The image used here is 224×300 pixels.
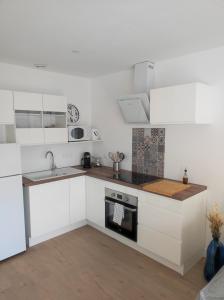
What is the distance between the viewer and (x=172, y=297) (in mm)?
1993

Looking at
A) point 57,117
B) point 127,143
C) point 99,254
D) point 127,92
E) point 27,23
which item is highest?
point 27,23

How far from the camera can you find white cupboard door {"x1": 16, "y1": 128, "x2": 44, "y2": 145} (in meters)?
2.78

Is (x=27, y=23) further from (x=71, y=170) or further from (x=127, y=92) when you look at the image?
(x=71, y=170)

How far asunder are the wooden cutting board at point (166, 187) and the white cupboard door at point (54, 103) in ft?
5.40

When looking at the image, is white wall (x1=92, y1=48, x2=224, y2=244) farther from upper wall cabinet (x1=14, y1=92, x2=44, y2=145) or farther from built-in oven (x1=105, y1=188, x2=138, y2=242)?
upper wall cabinet (x1=14, y1=92, x2=44, y2=145)

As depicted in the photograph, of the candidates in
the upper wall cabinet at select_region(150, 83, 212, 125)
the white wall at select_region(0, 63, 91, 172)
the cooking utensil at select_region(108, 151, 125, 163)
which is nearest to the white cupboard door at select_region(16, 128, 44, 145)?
the white wall at select_region(0, 63, 91, 172)

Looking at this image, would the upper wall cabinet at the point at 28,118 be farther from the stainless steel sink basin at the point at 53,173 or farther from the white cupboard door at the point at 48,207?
the white cupboard door at the point at 48,207

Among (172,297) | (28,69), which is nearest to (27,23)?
(28,69)

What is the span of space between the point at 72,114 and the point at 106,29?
1.95 m

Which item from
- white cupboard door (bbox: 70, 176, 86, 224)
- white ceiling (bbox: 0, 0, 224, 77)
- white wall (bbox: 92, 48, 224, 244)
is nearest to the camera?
white ceiling (bbox: 0, 0, 224, 77)

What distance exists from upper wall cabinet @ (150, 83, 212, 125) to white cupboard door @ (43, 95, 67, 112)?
1.35 m

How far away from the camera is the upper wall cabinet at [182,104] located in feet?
7.23

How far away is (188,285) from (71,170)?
2145 millimetres

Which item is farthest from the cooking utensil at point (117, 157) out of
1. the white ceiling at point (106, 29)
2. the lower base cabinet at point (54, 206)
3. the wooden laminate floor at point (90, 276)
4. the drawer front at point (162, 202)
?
the white ceiling at point (106, 29)
